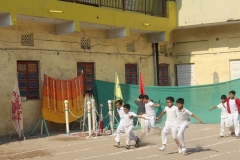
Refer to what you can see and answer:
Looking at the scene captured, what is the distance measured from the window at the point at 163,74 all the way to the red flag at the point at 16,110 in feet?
28.3

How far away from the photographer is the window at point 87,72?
1733 centimetres

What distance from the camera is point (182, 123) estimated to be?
11031mm

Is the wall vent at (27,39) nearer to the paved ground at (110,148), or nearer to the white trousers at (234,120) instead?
the paved ground at (110,148)

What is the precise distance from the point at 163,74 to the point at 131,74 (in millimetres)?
2333

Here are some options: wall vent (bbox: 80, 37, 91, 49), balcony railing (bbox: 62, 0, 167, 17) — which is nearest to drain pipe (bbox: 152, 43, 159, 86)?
balcony railing (bbox: 62, 0, 167, 17)

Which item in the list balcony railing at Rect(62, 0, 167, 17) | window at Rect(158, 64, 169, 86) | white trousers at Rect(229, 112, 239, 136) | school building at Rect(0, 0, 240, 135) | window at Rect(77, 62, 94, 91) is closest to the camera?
white trousers at Rect(229, 112, 239, 136)

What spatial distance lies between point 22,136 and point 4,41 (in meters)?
2.99

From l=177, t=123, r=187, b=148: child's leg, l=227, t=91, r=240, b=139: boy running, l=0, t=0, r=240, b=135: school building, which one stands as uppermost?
l=0, t=0, r=240, b=135: school building

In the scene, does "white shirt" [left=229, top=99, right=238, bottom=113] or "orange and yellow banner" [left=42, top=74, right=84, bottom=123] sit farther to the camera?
"orange and yellow banner" [left=42, top=74, right=84, bottom=123]

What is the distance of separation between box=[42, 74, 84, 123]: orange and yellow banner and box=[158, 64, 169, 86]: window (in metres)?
5.89

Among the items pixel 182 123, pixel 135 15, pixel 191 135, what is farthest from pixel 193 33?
pixel 182 123

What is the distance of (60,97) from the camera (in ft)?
51.5

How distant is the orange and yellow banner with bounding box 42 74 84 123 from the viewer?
1536 cm

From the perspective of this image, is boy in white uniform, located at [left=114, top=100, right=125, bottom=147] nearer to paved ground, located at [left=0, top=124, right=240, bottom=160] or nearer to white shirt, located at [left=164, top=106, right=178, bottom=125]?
paved ground, located at [left=0, top=124, right=240, bottom=160]
